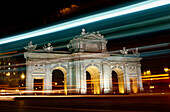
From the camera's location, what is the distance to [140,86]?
4191 cm

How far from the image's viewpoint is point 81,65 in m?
36.5

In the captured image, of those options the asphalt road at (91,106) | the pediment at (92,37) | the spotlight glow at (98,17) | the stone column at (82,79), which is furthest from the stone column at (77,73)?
the asphalt road at (91,106)

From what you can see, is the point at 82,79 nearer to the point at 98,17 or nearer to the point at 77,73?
the point at 77,73

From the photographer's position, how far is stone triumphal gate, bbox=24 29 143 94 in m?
34.7

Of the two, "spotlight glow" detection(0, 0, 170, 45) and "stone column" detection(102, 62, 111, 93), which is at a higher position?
"spotlight glow" detection(0, 0, 170, 45)

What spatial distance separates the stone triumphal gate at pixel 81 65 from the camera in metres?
34.7

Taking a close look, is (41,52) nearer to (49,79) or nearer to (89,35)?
(49,79)

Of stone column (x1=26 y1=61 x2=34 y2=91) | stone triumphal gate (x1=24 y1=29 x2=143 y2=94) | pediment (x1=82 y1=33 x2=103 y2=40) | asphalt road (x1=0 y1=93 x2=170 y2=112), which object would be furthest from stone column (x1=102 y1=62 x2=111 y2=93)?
asphalt road (x1=0 y1=93 x2=170 y2=112)

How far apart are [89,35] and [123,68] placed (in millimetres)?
11037

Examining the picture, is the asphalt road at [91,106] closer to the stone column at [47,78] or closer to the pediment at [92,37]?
the stone column at [47,78]

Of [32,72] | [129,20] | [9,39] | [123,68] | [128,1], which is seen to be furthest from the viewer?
[123,68]

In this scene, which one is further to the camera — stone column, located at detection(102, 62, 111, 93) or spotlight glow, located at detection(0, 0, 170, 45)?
stone column, located at detection(102, 62, 111, 93)

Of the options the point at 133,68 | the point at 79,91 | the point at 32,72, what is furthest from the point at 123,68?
the point at 32,72

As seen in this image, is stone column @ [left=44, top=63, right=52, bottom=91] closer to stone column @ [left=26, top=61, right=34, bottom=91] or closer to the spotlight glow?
stone column @ [left=26, top=61, right=34, bottom=91]
